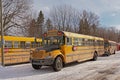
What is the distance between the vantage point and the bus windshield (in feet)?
48.3

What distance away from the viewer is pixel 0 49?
18.0 metres

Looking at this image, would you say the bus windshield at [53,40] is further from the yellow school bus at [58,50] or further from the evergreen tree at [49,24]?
the evergreen tree at [49,24]

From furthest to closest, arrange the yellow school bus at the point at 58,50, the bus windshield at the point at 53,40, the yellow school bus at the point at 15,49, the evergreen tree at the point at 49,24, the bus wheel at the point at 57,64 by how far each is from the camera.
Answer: the evergreen tree at the point at 49,24, the yellow school bus at the point at 15,49, the bus windshield at the point at 53,40, the bus wheel at the point at 57,64, the yellow school bus at the point at 58,50

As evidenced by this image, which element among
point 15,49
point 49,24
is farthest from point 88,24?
point 15,49

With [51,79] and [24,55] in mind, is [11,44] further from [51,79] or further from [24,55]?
[51,79]

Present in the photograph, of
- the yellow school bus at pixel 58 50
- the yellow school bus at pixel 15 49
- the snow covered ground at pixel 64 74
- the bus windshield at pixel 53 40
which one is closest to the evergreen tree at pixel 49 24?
the yellow school bus at pixel 15 49

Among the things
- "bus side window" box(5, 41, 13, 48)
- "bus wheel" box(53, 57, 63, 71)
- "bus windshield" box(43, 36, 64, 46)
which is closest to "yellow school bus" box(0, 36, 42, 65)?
"bus side window" box(5, 41, 13, 48)

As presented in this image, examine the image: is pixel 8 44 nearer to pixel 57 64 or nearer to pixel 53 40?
pixel 53 40

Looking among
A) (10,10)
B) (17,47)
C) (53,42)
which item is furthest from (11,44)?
(10,10)

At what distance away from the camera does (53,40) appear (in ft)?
49.3

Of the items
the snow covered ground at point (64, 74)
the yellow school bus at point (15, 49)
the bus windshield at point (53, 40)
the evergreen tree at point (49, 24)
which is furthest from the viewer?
the evergreen tree at point (49, 24)

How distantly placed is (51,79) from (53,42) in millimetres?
4427

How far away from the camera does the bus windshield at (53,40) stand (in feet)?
48.3

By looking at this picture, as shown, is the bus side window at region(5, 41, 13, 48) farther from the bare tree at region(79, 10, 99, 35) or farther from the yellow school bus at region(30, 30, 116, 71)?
the bare tree at region(79, 10, 99, 35)
